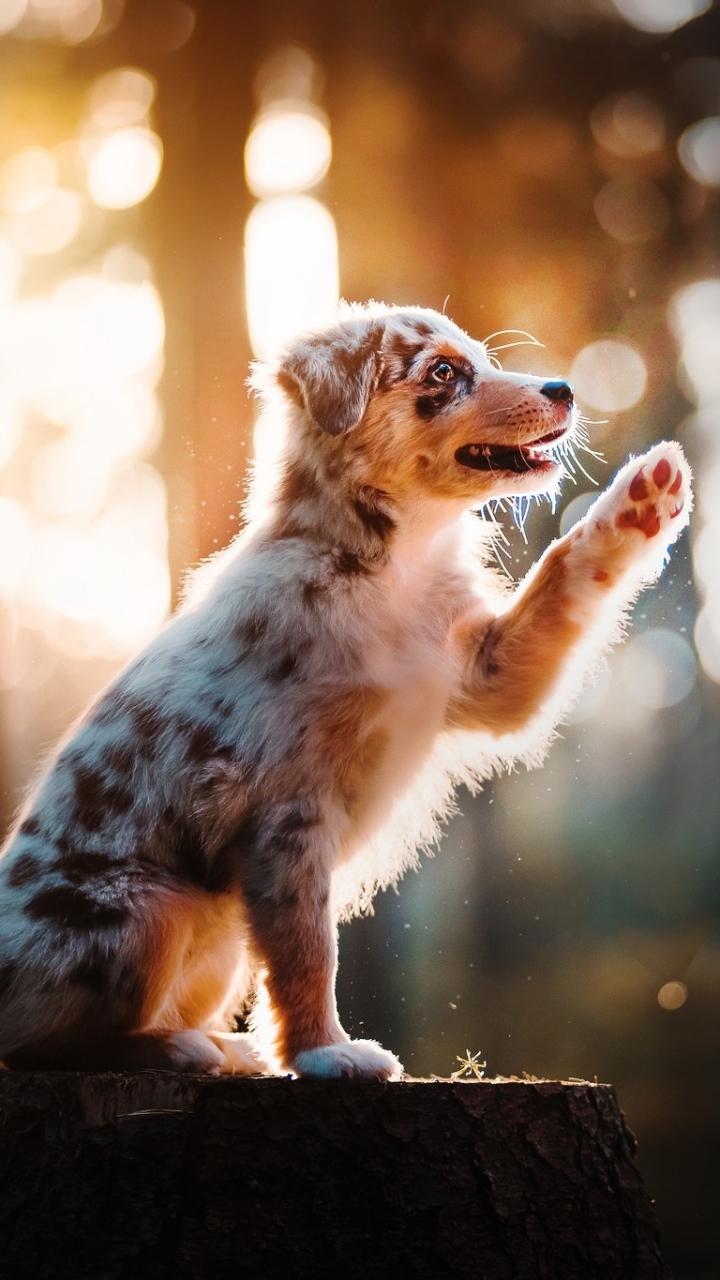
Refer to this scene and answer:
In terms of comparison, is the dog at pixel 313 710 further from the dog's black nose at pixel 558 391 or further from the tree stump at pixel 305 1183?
the tree stump at pixel 305 1183

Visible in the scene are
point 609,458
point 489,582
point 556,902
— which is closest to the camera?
point 489,582

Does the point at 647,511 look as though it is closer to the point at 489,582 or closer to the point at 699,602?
the point at 489,582

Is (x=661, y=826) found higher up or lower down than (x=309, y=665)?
higher up

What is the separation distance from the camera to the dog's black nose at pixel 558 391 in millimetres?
3482

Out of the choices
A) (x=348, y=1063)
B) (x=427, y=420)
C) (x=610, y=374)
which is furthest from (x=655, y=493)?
(x=610, y=374)

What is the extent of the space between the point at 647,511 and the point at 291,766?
1.31 m

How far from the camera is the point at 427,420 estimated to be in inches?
139

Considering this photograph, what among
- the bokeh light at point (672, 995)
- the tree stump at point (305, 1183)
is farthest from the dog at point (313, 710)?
the bokeh light at point (672, 995)

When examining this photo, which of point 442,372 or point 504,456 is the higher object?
point 442,372

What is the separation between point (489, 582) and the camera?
12.3 ft

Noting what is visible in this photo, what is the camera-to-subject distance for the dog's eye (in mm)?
3607

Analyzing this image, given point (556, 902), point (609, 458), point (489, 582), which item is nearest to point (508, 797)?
point (556, 902)

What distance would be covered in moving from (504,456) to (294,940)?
5.25 ft

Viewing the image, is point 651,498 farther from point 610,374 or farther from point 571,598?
point 610,374
